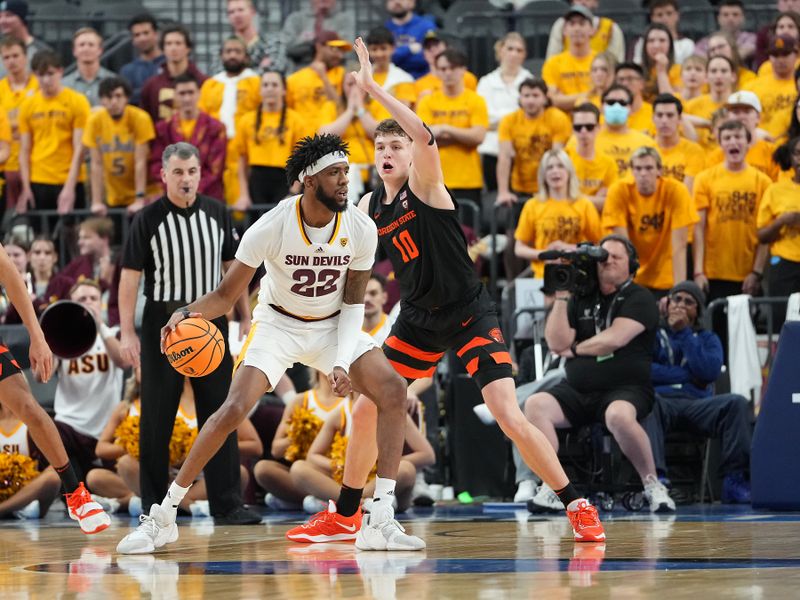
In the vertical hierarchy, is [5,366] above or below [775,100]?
below

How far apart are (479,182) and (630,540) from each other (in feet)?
22.3

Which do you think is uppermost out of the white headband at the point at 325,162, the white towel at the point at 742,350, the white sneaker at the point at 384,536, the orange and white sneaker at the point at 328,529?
the white headband at the point at 325,162

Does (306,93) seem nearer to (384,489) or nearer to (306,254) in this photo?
(306,254)

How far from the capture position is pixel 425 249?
7746 mm

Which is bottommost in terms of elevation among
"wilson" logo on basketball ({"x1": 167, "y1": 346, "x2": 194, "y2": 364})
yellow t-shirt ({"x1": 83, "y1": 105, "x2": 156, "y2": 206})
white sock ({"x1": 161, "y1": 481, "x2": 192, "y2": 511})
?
white sock ({"x1": 161, "y1": 481, "x2": 192, "y2": 511})

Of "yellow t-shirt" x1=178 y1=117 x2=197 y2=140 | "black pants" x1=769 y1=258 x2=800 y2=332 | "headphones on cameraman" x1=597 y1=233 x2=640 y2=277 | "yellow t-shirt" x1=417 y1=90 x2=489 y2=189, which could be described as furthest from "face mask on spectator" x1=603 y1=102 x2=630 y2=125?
"yellow t-shirt" x1=178 y1=117 x2=197 y2=140

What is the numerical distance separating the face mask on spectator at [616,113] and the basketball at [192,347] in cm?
658

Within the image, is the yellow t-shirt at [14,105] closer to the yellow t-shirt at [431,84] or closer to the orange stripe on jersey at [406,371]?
the yellow t-shirt at [431,84]

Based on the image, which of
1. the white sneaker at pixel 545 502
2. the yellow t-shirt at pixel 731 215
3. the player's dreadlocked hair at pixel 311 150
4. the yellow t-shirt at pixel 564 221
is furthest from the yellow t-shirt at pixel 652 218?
the player's dreadlocked hair at pixel 311 150

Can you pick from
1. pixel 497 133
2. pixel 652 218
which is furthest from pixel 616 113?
pixel 497 133

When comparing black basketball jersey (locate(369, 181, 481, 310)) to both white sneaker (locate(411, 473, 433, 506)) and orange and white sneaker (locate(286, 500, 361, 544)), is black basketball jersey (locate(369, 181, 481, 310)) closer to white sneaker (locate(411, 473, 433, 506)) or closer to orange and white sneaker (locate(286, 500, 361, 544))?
orange and white sneaker (locate(286, 500, 361, 544))

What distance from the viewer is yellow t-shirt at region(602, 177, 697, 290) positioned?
11.9 m

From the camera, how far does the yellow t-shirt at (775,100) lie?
13406 mm

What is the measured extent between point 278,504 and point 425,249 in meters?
4.10
